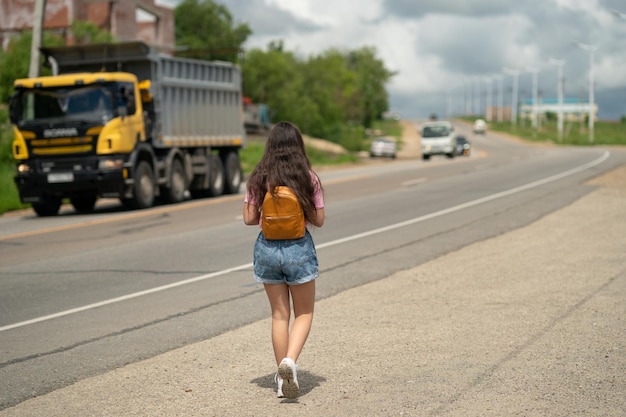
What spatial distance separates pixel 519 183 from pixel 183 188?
9401 mm

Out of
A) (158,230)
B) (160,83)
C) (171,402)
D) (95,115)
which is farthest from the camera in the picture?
(160,83)

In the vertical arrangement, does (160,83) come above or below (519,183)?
above

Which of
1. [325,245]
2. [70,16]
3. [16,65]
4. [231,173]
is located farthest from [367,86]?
[325,245]

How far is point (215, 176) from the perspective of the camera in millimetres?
27281

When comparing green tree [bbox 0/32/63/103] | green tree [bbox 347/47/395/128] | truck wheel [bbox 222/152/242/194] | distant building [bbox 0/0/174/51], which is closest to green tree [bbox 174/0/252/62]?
green tree [bbox 347/47/395/128]

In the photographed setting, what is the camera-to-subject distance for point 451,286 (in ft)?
36.9

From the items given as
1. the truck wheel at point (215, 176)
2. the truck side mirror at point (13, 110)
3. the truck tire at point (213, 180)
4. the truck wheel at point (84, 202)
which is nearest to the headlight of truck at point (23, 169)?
the truck side mirror at point (13, 110)

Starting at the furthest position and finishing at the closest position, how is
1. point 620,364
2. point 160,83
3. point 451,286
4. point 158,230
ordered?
1. point 160,83
2. point 158,230
3. point 451,286
4. point 620,364

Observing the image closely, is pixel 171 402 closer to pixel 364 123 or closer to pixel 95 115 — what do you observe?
pixel 95 115

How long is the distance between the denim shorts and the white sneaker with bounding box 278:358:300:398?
0.52m

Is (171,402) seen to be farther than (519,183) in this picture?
No

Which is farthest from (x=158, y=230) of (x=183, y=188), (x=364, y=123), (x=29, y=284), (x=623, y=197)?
(x=364, y=123)

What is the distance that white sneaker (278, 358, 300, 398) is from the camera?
617cm

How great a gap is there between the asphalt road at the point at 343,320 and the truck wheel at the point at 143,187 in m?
3.68
